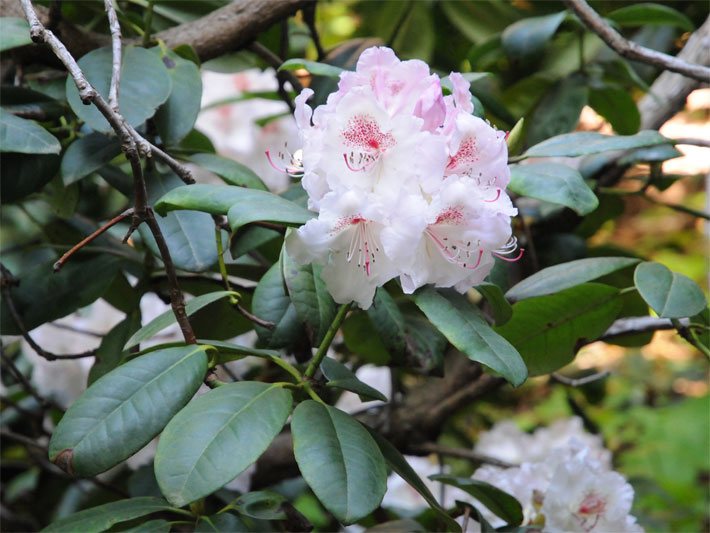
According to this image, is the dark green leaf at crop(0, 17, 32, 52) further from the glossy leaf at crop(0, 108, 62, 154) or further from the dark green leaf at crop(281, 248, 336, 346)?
the dark green leaf at crop(281, 248, 336, 346)

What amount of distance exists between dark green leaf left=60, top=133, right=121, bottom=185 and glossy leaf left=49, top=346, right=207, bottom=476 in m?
0.25

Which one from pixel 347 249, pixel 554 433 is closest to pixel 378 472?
pixel 347 249

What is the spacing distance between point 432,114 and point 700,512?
2118 millimetres

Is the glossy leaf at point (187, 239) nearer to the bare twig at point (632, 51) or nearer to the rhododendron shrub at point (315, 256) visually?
the rhododendron shrub at point (315, 256)

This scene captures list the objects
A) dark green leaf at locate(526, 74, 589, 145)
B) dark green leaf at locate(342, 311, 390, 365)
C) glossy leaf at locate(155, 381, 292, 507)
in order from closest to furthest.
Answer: glossy leaf at locate(155, 381, 292, 507)
dark green leaf at locate(342, 311, 390, 365)
dark green leaf at locate(526, 74, 589, 145)

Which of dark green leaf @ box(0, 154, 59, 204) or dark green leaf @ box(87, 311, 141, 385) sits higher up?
dark green leaf @ box(0, 154, 59, 204)

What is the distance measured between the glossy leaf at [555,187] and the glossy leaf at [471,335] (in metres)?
0.13

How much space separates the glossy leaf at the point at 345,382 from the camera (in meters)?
0.69

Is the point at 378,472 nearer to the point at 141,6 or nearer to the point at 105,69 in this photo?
the point at 105,69

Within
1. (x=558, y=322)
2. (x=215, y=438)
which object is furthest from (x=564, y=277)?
(x=215, y=438)

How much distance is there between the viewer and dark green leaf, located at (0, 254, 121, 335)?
35.3 inches

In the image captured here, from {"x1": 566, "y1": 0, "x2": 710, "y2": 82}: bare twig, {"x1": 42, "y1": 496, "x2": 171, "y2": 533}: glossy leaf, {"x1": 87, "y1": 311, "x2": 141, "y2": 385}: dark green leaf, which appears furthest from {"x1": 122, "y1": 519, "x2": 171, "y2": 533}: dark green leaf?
{"x1": 566, "y1": 0, "x2": 710, "y2": 82}: bare twig

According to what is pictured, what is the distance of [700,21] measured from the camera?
4.53 feet

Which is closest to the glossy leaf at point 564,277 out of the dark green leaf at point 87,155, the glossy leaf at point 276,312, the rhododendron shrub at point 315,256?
the rhododendron shrub at point 315,256
